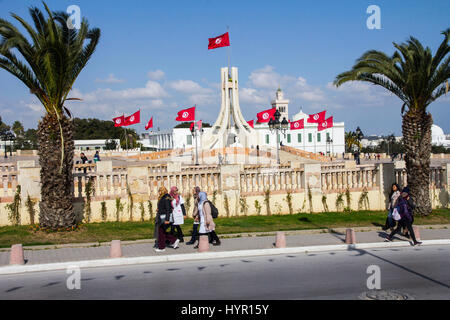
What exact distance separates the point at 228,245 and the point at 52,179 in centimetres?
560

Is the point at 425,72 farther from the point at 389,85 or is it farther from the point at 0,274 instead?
the point at 0,274

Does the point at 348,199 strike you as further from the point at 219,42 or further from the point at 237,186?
the point at 219,42

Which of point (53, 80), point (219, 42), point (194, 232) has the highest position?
point (219, 42)

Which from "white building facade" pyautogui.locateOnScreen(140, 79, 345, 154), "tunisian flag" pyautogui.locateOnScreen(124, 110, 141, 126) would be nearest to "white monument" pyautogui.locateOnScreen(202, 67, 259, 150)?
"white building facade" pyautogui.locateOnScreen(140, 79, 345, 154)

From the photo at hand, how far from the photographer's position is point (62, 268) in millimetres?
10516

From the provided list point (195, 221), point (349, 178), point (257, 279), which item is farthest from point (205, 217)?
point (349, 178)

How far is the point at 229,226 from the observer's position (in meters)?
15.1

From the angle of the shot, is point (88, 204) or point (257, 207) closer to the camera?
point (88, 204)

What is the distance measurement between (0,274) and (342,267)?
766 cm

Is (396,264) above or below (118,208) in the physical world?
below

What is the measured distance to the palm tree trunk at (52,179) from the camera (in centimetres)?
1350

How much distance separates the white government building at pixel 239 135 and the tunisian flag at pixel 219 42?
1606 centimetres

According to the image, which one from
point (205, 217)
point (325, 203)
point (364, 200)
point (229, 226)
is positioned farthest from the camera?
point (364, 200)
